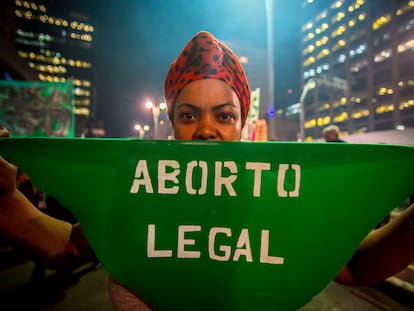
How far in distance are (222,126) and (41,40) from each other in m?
97.7

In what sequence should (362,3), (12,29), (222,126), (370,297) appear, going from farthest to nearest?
1. (362,3)
2. (12,29)
3. (370,297)
4. (222,126)

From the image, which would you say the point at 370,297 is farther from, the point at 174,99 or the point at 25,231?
the point at 25,231

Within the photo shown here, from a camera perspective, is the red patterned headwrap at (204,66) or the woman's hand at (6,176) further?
the red patterned headwrap at (204,66)

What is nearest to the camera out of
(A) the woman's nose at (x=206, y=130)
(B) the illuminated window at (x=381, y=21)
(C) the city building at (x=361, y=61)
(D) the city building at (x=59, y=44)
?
(A) the woman's nose at (x=206, y=130)

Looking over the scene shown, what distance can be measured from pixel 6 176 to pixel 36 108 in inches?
260

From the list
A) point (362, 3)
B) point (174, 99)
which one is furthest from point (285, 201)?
point (362, 3)

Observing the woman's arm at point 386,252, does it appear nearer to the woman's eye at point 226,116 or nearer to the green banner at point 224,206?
the green banner at point 224,206

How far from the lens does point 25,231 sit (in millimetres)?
871

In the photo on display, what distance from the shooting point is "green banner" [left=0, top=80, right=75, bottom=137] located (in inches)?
232

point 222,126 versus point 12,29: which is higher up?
point 12,29

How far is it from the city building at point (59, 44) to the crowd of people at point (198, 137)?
3186 inches

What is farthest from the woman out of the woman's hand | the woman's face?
the woman's hand

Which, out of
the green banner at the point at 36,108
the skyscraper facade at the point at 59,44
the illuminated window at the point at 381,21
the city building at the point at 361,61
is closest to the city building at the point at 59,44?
the skyscraper facade at the point at 59,44

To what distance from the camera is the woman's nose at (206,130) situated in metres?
1.14
